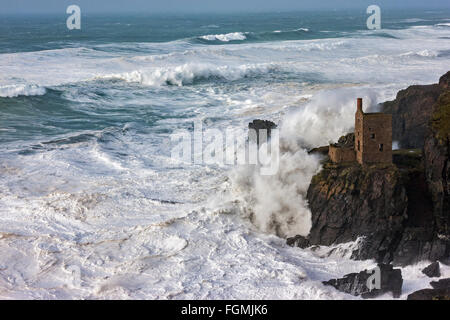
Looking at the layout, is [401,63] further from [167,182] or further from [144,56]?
[167,182]

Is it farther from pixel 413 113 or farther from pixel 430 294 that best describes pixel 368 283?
pixel 413 113

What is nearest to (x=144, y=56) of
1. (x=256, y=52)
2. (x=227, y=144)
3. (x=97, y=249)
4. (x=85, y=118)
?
(x=256, y=52)

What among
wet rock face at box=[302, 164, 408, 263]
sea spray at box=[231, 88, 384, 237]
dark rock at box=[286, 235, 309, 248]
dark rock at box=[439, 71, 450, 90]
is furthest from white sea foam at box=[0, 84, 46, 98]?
wet rock face at box=[302, 164, 408, 263]

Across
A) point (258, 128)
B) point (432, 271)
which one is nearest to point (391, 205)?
point (432, 271)

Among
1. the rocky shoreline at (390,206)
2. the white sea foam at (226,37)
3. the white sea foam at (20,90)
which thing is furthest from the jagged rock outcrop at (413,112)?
the white sea foam at (226,37)

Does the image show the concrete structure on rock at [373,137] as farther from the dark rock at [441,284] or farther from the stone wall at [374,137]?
the dark rock at [441,284]

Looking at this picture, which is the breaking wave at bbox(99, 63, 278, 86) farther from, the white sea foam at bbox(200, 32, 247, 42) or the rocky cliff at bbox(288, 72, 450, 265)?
the rocky cliff at bbox(288, 72, 450, 265)
